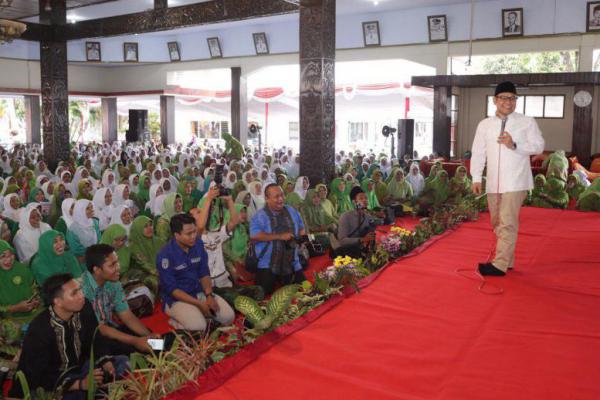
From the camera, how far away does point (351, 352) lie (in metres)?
3.11

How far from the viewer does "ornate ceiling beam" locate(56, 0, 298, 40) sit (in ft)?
30.3

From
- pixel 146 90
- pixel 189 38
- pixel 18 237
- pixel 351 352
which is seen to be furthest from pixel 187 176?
pixel 146 90

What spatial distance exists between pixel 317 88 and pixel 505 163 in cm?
491

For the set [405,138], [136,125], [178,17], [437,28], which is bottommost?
[405,138]

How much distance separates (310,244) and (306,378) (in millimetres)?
4385

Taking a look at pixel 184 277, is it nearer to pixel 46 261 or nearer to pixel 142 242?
pixel 46 261

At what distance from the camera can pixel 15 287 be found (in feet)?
15.1

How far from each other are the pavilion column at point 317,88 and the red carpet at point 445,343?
4.46m

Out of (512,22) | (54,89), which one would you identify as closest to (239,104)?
(54,89)

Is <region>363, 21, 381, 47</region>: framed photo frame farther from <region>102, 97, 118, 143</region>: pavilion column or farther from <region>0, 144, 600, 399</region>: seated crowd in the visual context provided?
<region>102, 97, 118, 143</region>: pavilion column

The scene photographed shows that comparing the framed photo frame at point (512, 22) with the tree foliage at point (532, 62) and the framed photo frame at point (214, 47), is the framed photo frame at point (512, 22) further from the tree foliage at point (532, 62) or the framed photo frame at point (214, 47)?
the framed photo frame at point (214, 47)

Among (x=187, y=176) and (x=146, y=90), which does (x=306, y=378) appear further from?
(x=146, y=90)

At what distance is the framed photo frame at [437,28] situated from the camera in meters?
14.8

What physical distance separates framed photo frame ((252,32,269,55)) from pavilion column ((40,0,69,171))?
21.4 ft
